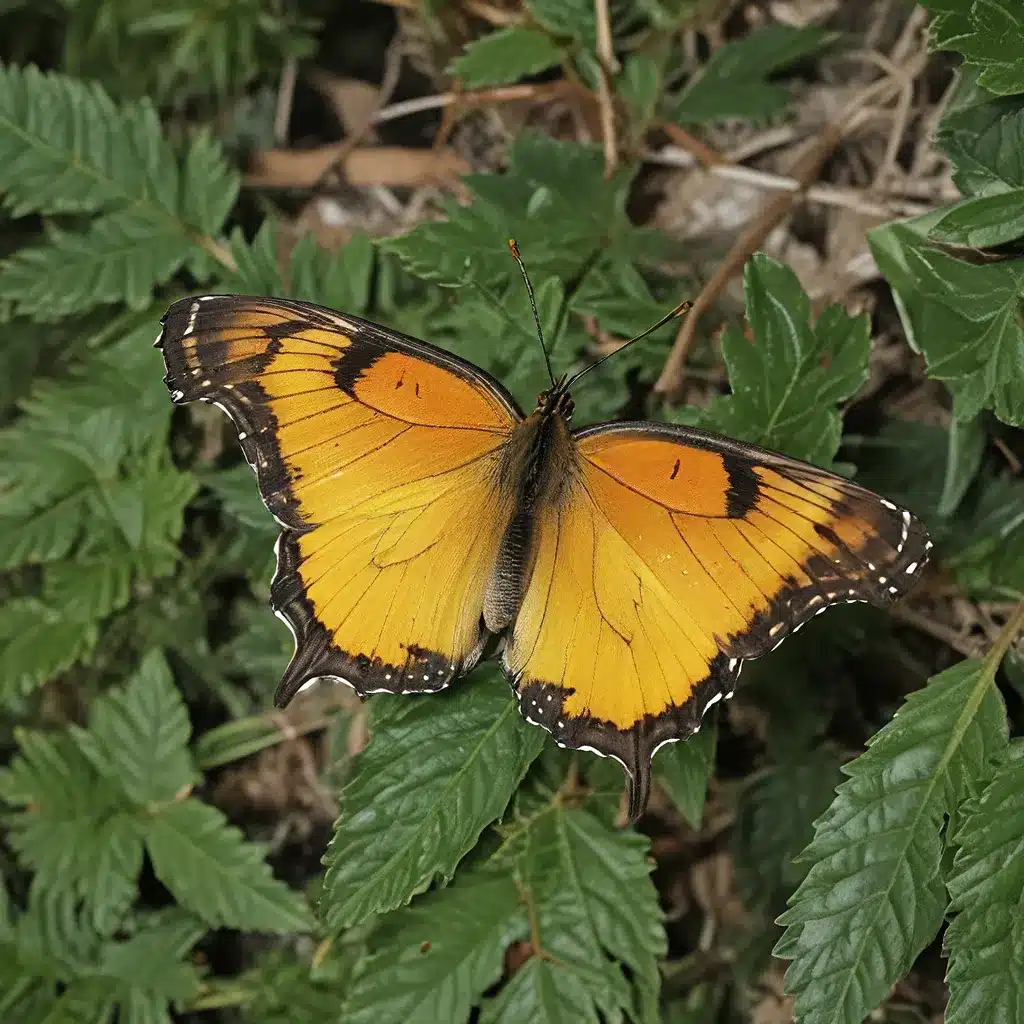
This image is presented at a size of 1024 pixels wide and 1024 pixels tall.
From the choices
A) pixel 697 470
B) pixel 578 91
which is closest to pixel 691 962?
pixel 697 470

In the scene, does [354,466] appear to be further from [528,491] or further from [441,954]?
[441,954]

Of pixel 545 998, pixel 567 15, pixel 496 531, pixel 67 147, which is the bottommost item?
pixel 545 998

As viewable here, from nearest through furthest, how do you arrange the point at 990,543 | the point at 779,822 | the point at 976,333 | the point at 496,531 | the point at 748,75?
1. the point at 976,333
2. the point at 496,531
3. the point at 990,543
4. the point at 779,822
5. the point at 748,75

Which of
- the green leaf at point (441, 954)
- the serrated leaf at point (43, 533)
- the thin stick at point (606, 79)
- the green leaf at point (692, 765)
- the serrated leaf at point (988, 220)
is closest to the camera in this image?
the serrated leaf at point (988, 220)

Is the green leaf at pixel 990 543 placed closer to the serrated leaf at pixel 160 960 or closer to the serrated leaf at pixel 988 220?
the serrated leaf at pixel 988 220

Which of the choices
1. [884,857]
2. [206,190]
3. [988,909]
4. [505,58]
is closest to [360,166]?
[206,190]

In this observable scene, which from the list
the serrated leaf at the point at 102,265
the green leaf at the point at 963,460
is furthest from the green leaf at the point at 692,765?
the serrated leaf at the point at 102,265

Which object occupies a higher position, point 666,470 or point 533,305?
point 533,305
